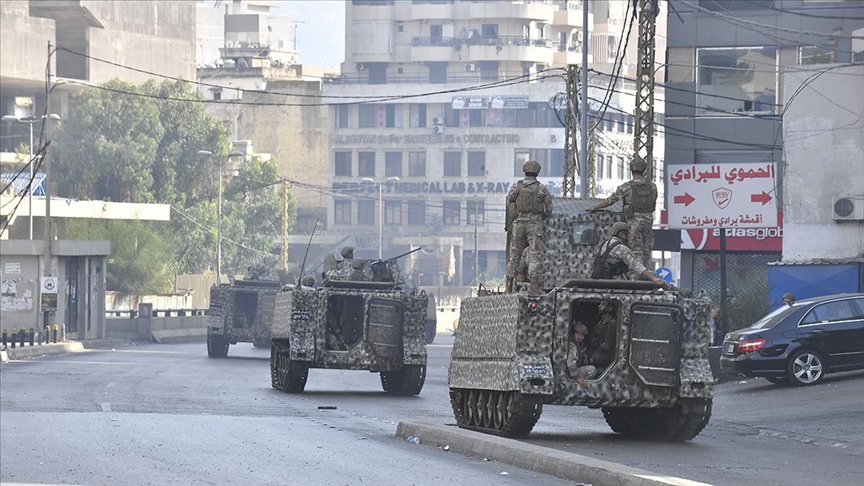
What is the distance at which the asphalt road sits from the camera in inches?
513

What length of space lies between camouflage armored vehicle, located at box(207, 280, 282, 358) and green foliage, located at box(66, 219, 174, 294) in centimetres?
3491

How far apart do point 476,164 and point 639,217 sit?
88.1m

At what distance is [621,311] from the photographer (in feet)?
52.1

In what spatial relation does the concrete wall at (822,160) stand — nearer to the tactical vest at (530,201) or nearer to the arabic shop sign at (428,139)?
the tactical vest at (530,201)

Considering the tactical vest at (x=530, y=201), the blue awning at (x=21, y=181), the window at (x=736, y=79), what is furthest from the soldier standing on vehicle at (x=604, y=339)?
the blue awning at (x=21, y=181)

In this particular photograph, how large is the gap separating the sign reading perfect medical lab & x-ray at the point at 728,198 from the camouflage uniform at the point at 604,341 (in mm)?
15881

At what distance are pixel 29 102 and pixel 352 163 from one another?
24408 mm

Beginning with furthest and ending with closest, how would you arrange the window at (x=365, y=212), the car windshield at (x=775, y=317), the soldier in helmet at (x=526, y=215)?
1. the window at (x=365, y=212)
2. the car windshield at (x=775, y=317)
3. the soldier in helmet at (x=526, y=215)

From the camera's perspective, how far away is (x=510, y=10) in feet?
373

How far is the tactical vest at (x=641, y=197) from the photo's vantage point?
17578mm

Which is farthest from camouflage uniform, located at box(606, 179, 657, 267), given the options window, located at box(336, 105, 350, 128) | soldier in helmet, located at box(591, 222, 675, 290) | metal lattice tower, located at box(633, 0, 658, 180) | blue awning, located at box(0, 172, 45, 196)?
window, located at box(336, 105, 350, 128)

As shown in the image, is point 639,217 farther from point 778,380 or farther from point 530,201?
point 778,380

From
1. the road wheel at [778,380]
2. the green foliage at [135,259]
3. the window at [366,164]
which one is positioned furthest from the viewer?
the window at [366,164]

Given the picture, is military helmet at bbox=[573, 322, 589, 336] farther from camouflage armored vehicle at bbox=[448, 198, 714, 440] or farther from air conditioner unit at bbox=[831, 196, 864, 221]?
air conditioner unit at bbox=[831, 196, 864, 221]
